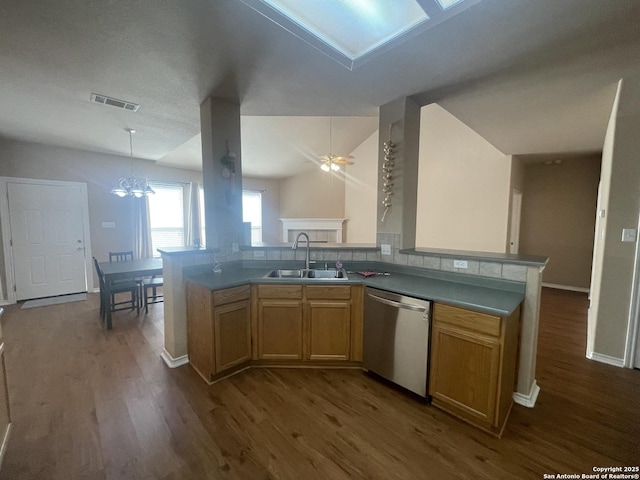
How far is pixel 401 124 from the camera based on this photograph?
104 inches

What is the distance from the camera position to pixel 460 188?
17.3 feet

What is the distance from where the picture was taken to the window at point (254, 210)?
7.82 m

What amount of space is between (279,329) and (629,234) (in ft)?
10.9

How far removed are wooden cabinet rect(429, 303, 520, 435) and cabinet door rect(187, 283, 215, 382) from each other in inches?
69.1

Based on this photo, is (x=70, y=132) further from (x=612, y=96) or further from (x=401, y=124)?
(x=612, y=96)

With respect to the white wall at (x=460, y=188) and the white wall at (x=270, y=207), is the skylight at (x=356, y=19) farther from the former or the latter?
the white wall at (x=270, y=207)

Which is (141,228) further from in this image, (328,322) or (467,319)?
(467,319)

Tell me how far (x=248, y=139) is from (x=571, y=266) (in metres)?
6.88

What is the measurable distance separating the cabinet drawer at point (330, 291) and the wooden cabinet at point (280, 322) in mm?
108

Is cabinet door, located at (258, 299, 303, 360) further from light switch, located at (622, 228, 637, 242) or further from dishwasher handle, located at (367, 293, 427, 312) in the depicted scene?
light switch, located at (622, 228, 637, 242)

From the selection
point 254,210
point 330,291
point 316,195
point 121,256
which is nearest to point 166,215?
point 121,256

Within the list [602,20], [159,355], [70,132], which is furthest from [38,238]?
[602,20]

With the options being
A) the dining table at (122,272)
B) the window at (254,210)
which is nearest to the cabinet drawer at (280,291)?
the dining table at (122,272)

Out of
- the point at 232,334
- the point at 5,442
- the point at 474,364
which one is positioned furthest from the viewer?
the point at 232,334
